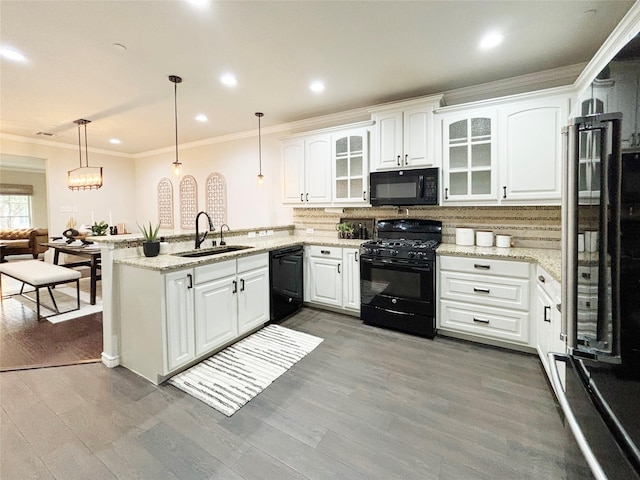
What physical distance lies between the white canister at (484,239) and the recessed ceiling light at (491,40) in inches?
67.5

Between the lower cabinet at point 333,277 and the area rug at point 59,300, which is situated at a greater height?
the lower cabinet at point 333,277

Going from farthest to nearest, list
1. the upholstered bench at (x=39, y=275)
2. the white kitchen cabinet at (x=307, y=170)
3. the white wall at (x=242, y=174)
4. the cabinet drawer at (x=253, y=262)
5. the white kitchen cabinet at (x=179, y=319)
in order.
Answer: the white wall at (x=242, y=174) → the white kitchen cabinet at (x=307, y=170) → the upholstered bench at (x=39, y=275) → the cabinet drawer at (x=253, y=262) → the white kitchen cabinet at (x=179, y=319)

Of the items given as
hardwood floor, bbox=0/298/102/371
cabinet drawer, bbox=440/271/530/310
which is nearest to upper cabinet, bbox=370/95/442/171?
cabinet drawer, bbox=440/271/530/310

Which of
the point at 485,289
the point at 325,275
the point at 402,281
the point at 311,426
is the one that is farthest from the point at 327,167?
the point at 311,426

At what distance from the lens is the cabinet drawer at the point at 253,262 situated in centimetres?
287

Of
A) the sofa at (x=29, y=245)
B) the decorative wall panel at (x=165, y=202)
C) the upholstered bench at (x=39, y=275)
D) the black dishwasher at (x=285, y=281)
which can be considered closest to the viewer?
the black dishwasher at (x=285, y=281)

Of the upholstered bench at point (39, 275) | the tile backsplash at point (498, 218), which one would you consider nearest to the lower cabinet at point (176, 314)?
the upholstered bench at point (39, 275)

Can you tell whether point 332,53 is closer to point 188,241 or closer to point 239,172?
point 188,241

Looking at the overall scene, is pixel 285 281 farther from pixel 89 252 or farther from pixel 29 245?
pixel 29 245

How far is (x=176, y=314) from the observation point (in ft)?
7.40

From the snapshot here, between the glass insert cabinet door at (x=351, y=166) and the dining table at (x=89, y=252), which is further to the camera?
the dining table at (x=89, y=252)

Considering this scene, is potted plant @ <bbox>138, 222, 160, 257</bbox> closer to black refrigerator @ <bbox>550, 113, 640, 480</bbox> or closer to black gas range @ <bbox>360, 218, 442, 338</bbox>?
black gas range @ <bbox>360, 218, 442, 338</bbox>

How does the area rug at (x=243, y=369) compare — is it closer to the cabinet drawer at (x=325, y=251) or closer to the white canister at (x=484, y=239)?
the cabinet drawer at (x=325, y=251)

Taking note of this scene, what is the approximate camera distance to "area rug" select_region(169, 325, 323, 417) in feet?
6.90
